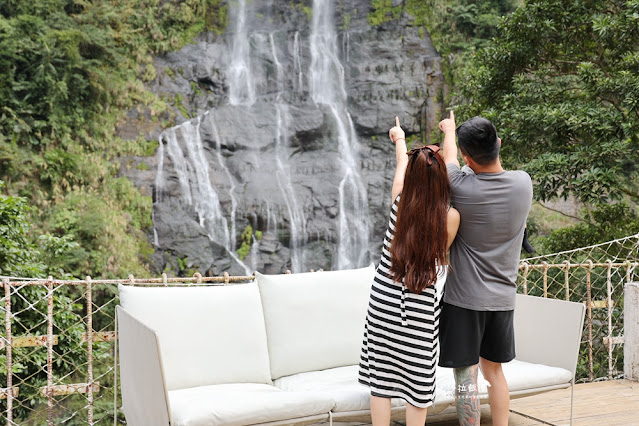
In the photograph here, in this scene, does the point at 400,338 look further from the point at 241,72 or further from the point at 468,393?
the point at 241,72

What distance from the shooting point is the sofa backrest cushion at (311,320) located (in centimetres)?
268

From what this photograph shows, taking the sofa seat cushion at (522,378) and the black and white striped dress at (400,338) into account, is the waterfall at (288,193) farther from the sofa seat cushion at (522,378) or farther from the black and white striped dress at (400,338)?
the black and white striped dress at (400,338)

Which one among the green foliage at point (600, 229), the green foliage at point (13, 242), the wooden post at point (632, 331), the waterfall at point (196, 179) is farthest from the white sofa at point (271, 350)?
the waterfall at point (196, 179)

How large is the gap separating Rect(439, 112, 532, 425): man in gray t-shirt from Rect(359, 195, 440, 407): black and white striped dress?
66 mm

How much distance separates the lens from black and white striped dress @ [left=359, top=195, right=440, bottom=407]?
199cm

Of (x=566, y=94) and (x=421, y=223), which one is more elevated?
(x=566, y=94)

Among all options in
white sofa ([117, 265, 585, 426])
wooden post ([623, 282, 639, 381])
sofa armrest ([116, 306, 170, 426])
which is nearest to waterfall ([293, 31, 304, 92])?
wooden post ([623, 282, 639, 381])

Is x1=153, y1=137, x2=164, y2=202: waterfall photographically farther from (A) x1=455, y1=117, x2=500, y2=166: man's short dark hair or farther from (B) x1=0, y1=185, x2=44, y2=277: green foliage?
(A) x1=455, y1=117, x2=500, y2=166: man's short dark hair

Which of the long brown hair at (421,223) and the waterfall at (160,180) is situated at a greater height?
the long brown hair at (421,223)

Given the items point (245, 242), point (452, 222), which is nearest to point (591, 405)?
point (452, 222)

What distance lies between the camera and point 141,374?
2.15 m

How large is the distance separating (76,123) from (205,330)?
9.07m

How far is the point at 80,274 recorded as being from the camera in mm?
8945

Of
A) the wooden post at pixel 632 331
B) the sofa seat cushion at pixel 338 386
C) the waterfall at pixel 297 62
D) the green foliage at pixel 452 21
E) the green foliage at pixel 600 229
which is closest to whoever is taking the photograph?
the sofa seat cushion at pixel 338 386
